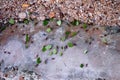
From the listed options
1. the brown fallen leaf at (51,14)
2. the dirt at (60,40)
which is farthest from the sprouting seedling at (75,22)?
the brown fallen leaf at (51,14)

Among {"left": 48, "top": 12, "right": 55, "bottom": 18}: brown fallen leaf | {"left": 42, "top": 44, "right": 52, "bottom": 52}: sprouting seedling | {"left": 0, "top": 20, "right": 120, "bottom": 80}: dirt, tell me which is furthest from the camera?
{"left": 48, "top": 12, "right": 55, "bottom": 18}: brown fallen leaf

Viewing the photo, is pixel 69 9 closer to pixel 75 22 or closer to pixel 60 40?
pixel 75 22

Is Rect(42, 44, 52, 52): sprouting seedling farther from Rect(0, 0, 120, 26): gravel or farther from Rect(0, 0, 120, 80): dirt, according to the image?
Rect(0, 0, 120, 26): gravel

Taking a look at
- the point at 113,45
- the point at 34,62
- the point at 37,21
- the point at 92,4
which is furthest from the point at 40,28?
the point at 113,45

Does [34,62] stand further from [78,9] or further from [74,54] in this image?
[78,9]

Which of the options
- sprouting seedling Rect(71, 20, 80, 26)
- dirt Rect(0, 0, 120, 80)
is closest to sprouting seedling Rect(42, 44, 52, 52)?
dirt Rect(0, 0, 120, 80)

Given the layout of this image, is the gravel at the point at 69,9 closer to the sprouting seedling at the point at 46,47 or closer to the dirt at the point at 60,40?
the dirt at the point at 60,40

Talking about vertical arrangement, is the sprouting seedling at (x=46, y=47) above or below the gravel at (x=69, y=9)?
below

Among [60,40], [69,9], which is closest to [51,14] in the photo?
[69,9]
